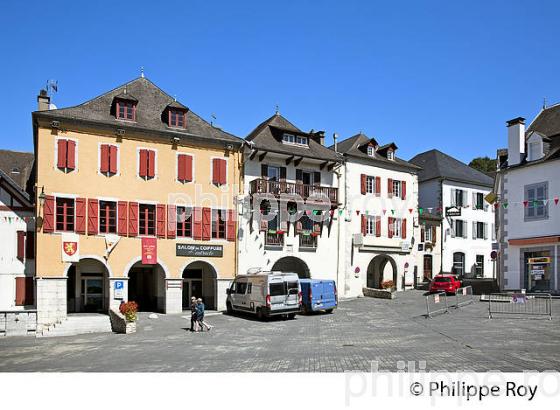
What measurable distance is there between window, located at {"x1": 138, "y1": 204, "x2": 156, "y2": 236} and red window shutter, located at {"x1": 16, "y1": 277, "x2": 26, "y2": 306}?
789 cm

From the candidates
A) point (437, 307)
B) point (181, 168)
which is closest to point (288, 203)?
point (181, 168)

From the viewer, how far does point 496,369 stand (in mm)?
13211

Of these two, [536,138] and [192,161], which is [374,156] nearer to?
[536,138]

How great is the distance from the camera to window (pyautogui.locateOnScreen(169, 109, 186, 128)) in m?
33.9

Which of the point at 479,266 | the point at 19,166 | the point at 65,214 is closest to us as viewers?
the point at 65,214

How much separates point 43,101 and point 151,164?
8778mm

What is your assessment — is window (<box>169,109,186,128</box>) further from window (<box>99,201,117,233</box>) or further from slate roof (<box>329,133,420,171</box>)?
slate roof (<box>329,133,420,171</box>)

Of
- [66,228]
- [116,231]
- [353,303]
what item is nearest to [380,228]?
[353,303]

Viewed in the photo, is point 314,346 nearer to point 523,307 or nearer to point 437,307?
point 523,307

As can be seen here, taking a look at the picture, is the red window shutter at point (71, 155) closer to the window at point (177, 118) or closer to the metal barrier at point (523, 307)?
the window at point (177, 118)

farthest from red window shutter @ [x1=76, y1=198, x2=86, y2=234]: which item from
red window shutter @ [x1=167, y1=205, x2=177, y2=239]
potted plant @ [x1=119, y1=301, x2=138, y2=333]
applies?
potted plant @ [x1=119, y1=301, x2=138, y2=333]

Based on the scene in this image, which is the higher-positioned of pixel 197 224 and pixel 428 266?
pixel 197 224

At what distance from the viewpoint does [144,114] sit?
3356 cm
